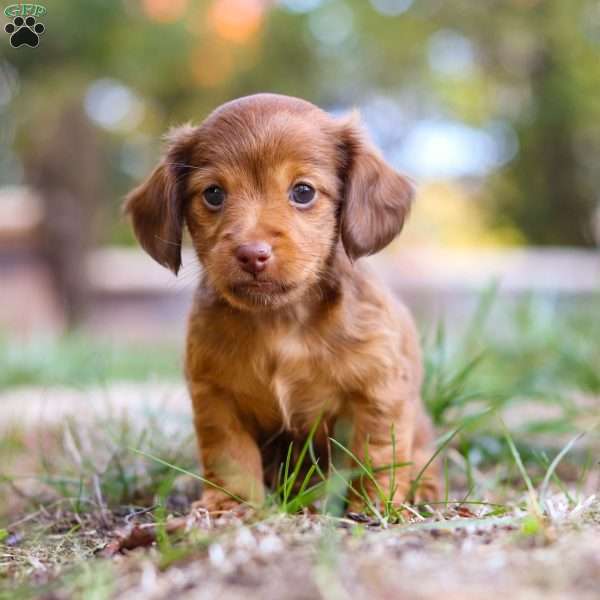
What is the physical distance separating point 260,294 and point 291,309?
8.5 inches

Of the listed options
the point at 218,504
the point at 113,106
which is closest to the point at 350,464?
the point at 218,504

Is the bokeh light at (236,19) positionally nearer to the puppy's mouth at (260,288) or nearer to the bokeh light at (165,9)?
the bokeh light at (165,9)

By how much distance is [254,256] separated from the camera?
2.83 metres

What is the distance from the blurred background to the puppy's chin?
6.92 m

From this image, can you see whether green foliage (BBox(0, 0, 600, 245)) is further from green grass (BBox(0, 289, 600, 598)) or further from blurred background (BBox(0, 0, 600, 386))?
green grass (BBox(0, 289, 600, 598))

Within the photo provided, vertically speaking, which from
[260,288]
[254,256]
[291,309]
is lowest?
[291,309]

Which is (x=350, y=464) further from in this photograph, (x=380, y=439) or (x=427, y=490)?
(x=427, y=490)

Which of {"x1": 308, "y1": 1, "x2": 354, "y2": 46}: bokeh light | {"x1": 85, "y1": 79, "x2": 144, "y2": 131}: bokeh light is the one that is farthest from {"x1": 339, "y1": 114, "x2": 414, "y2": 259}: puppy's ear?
{"x1": 308, "y1": 1, "x2": 354, "y2": 46}: bokeh light

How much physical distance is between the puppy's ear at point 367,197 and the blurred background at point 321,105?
6775 mm

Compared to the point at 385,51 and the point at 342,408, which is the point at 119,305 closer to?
the point at 385,51

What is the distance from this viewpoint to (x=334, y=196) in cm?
322

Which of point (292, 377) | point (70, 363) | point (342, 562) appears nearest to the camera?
point (342, 562)

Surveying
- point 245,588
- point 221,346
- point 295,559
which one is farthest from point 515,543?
point 221,346

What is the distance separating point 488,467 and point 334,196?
A: 1589 mm
